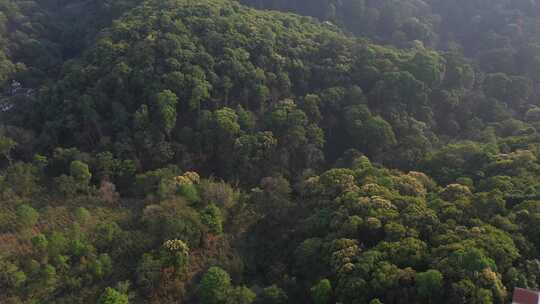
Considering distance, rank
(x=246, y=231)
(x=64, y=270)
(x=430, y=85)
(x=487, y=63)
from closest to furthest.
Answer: (x=64, y=270) < (x=246, y=231) < (x=430, y=85) < (x=487, y=63)

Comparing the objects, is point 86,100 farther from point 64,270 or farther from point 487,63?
point 487,63

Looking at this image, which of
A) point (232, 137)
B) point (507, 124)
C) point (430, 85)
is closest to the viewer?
point (232, 137)


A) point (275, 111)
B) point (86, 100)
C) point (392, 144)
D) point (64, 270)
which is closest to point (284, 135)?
point (275, 111)

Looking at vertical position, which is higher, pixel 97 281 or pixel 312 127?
pixel 312 127

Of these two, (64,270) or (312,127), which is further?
(312,127)

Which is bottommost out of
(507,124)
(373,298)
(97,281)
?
(97,281)

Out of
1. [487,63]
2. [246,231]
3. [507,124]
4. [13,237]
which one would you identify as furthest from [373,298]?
[487,63]
